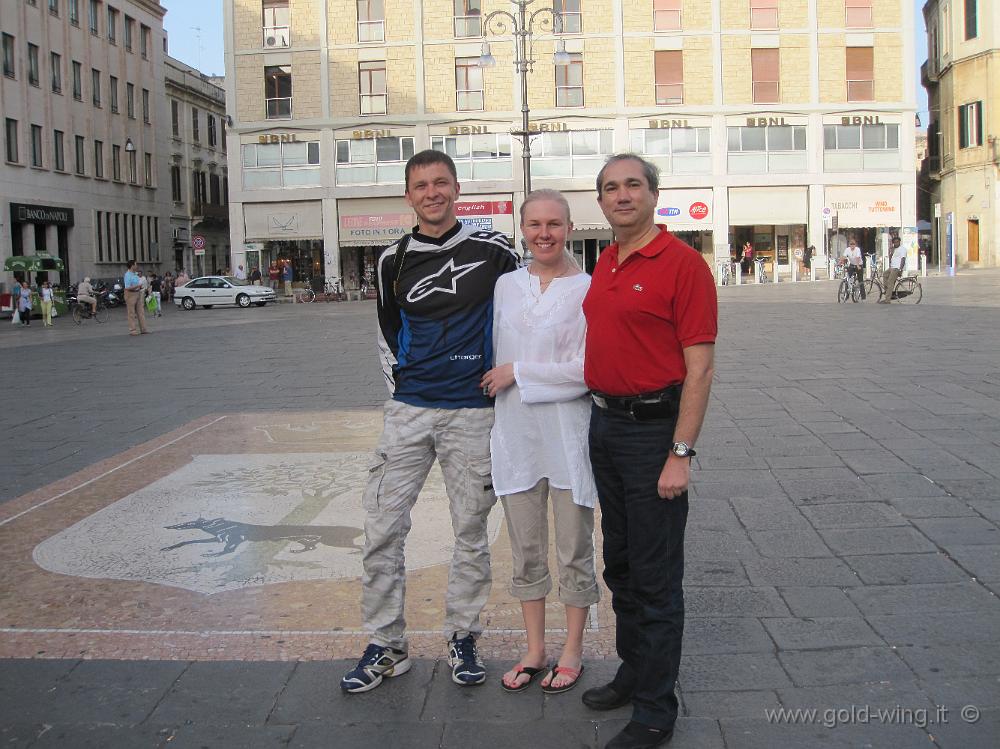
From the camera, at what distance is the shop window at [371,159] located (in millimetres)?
45219

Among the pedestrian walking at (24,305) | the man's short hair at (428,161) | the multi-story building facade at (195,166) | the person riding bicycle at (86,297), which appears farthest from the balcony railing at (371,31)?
the man's short hair at (428,161)

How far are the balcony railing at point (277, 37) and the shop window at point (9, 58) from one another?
32.6 feet

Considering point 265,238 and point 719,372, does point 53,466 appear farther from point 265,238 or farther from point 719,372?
point 265,238

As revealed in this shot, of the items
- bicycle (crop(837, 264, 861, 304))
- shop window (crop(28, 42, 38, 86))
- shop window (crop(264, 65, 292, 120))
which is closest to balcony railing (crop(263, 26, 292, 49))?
shop window (crop(264, 65, 292, 120))

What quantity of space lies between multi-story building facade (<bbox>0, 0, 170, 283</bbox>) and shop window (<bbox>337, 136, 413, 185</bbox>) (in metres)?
8.97

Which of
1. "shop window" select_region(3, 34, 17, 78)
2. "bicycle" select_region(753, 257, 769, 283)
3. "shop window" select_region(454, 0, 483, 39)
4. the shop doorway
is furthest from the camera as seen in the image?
the shop doorway

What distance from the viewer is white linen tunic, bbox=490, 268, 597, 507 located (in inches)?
140

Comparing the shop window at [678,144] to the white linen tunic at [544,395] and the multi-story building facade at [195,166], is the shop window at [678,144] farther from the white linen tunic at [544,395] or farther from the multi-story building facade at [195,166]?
the white linen tunic at [544,395]

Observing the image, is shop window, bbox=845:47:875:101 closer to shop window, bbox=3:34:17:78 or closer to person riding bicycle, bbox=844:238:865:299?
person riding bicycle, bbox=844:238:865:299

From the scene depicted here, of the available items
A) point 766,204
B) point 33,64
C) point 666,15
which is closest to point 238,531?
point 766,204

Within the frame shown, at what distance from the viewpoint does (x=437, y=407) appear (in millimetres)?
3775

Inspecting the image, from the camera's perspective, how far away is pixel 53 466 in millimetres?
7977

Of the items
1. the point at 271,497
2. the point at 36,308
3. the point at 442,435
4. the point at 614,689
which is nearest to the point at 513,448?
the point at 442,435

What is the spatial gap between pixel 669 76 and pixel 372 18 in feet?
42.0
